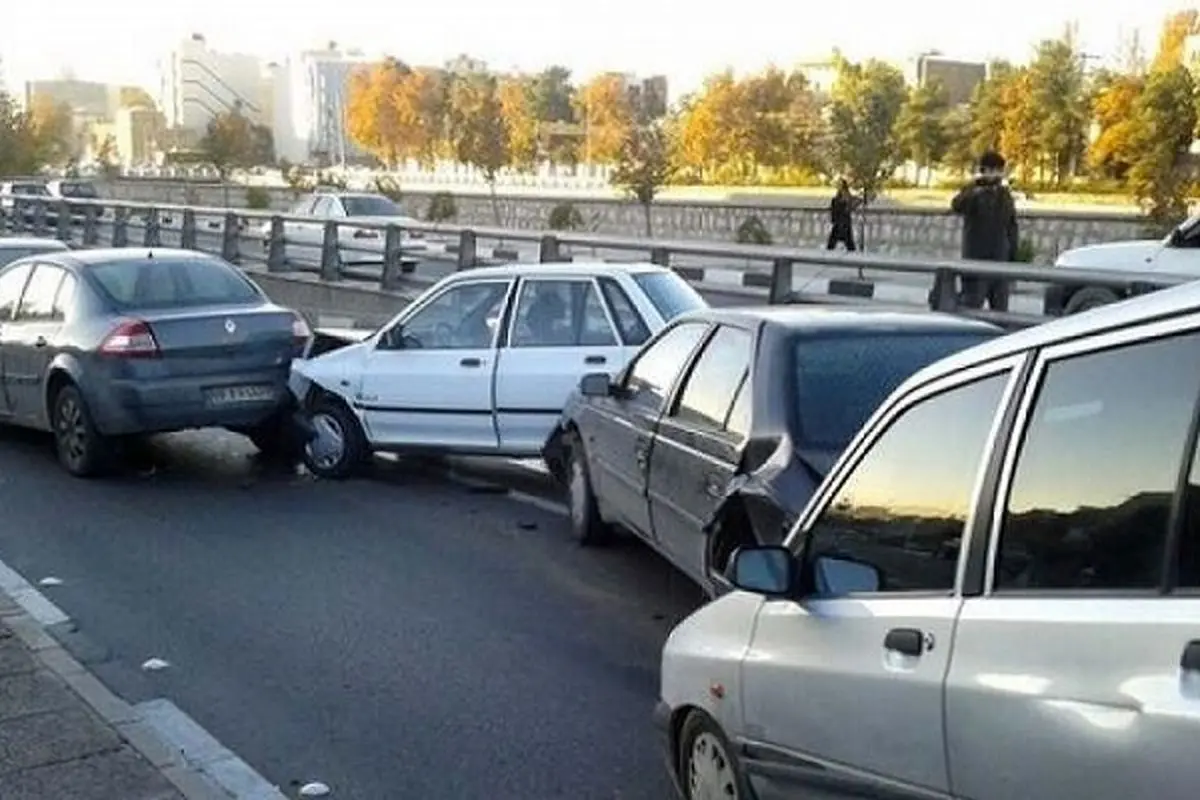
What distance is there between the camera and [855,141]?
39.1 meters

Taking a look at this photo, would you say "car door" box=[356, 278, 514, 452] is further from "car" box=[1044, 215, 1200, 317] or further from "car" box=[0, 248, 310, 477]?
"car" box=[1044, 215, 1200, 317]

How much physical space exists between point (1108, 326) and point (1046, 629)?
540 mm

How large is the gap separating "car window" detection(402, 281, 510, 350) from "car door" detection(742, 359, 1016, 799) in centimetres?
641

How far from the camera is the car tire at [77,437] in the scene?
10.4 metres

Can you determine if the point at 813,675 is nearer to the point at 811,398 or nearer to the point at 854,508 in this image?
the point at 854,508

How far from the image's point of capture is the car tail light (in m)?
10.4

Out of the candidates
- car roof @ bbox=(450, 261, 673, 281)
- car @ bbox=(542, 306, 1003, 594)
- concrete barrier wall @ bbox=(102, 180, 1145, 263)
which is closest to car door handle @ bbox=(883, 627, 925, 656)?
car @ bbox=(542, 306, 1003, 594)

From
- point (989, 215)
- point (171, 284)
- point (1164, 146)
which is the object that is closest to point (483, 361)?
point (171, 284)

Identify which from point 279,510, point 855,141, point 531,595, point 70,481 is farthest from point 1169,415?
point 855,141

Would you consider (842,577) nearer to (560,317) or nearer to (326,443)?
(560,317)

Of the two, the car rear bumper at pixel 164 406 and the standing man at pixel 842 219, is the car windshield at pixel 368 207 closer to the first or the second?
the standing man at pixel 842 219

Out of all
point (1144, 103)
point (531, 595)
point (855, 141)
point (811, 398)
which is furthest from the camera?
point (855, 141)

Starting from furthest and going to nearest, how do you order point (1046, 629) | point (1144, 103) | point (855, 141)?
point (855, 141), point (1144, 103), point (1046, 629)

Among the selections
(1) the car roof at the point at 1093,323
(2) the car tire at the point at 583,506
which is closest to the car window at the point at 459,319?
(2) the car tire at the point at 583,506
